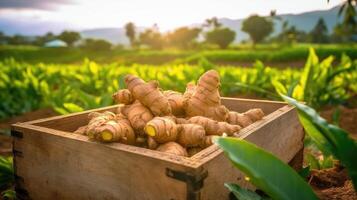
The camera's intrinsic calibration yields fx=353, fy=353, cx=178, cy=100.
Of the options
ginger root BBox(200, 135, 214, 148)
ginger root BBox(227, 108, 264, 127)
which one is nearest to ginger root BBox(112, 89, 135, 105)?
ginger root BBox(200, 135, 214, 148)

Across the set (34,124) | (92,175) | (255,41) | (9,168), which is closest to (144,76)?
(9,168)

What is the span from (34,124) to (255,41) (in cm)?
7225

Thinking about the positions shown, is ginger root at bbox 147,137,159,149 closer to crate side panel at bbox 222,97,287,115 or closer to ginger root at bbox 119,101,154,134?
ginger root at bbox 119,101,154,134

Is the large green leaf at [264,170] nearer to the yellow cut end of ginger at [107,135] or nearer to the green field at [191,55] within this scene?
the yellow cut end of ginger at [107,135]

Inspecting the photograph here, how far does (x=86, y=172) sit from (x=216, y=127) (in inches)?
24.7

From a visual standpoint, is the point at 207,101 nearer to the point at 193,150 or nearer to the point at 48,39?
the point at 193,150

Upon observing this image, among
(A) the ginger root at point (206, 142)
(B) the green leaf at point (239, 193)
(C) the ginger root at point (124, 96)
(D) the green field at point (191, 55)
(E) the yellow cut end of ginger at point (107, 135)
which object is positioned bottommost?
(D) the green field at point (191, 55)

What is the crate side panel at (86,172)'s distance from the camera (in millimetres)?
1259

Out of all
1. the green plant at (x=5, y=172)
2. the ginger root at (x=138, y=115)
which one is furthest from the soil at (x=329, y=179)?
the green plant at (x=5, y=172)

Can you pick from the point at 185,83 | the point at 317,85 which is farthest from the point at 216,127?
the point at 185,83

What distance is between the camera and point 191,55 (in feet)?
147

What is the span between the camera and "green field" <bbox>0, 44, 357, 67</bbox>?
32.3 metres

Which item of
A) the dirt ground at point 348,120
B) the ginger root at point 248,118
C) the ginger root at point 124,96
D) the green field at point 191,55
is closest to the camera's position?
the ginger root at point 124,96

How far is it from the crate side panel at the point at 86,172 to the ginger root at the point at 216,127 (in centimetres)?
50
